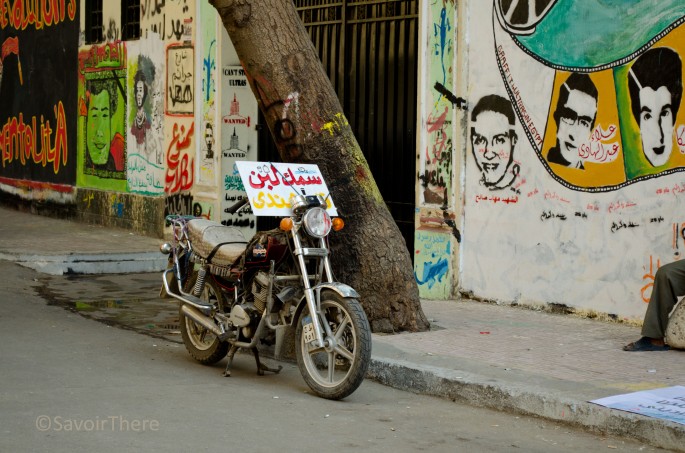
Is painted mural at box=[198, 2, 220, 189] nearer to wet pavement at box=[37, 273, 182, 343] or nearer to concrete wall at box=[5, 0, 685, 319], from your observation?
concrete wall at box=[5, 0, 685, 319]

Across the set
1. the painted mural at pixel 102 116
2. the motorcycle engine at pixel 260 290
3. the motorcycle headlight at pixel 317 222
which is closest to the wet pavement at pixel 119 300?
the motorcycle engine at pixel 260 290

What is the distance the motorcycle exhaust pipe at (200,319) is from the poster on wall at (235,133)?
21.3 ft

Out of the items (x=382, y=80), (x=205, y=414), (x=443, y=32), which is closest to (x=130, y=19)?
(x=382, y=80)

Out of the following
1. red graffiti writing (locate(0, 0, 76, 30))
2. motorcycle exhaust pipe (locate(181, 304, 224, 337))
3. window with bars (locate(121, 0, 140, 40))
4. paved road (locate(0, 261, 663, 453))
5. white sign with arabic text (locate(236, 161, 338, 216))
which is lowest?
paved road (locate(0, 261, 663, 453))

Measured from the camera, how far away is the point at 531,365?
284 inches

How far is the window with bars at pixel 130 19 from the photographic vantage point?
53.6 ft

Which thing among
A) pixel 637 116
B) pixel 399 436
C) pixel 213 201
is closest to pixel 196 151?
pixel 213 201

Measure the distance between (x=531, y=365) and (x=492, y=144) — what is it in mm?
3235

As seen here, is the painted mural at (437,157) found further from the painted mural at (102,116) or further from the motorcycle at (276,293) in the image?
the painted mural at (102,116)

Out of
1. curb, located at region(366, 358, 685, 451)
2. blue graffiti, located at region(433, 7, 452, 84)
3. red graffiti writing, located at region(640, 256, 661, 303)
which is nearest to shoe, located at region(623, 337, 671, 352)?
red graffiti writing, located at region(640, 256, 661, 303)

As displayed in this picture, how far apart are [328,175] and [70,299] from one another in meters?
3.63

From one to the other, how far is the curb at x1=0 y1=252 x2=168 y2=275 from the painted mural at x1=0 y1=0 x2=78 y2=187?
17.4 ft

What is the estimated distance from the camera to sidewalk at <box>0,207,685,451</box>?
20.0 ft

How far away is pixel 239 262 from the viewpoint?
7266 millimetres
